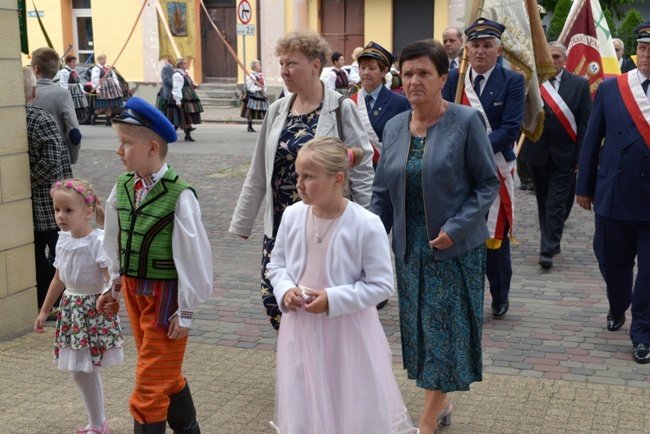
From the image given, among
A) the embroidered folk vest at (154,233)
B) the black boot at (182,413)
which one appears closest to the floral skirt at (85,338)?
the black boot at (182,413)

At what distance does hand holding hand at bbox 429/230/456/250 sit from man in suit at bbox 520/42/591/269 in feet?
13.9

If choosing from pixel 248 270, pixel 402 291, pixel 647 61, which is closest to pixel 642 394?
pixel 402 291

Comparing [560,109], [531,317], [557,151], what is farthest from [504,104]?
[560,109]

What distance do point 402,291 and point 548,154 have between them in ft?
14.6

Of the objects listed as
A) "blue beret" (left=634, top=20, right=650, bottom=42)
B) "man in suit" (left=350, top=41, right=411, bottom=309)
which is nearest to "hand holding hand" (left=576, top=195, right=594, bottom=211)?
"blue beret" (left=634, top=20, right=650, bottom=42)

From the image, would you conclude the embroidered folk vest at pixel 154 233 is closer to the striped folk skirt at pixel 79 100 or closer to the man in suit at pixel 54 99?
the man in suit at pixel 54 99

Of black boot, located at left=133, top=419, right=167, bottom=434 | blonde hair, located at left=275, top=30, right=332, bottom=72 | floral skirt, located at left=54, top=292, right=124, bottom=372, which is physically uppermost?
blonde hair, located at left=275, top=30, right=332, bottom=72

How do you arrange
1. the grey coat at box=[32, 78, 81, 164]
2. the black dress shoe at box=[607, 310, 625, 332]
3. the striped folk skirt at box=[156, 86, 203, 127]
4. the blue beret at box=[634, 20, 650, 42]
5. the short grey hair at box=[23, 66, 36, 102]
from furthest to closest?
the striped folk skirt at box=[156, 86, 203, 127]
the grey coat at box=[32, 78, 81, 164]
the short grey hair at box=[23, 66, 36, 102]
the black dress shoe at box=[607, 310, 625, 332]
the blue beret at box=[634, 20, 650, 42]

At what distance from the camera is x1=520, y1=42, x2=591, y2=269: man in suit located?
8359 millimetres

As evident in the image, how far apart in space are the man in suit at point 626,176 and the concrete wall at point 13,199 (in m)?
3.79

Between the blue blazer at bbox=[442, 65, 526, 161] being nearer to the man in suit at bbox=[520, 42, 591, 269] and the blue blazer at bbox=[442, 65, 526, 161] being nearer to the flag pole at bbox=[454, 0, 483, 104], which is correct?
the flag pole at bbox=[454, 0, 483, 104]

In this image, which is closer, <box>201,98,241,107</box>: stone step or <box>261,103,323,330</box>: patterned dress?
<box>261,103,323,330</box>: patterned dress

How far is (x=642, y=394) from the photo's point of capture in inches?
198

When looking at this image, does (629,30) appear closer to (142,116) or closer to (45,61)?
(45,61)
